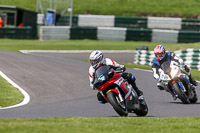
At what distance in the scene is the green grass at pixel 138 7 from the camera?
4353 cm

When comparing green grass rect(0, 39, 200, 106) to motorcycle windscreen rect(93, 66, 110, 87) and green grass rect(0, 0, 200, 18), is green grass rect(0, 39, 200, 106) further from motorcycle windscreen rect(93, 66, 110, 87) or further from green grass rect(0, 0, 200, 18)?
motorcycle windscreen rect(93, 66, 110, 87)

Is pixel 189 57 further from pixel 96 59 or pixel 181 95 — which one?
pixel 96 59

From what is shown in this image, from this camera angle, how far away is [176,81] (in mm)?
13359

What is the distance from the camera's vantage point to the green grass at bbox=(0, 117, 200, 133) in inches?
304

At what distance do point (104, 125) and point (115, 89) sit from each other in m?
1.80

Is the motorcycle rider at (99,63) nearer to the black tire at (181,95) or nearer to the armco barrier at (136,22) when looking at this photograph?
the black tire at (181,95)

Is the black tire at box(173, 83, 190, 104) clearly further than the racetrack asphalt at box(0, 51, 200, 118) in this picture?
Yes

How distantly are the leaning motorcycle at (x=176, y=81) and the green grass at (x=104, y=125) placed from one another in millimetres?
3447

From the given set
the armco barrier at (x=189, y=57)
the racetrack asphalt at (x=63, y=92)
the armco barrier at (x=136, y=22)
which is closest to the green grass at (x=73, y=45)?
the armco barrier at (x=136, y=22)

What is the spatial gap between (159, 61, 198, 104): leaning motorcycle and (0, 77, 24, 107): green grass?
4.04 m

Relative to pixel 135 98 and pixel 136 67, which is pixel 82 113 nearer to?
pixel 135 98

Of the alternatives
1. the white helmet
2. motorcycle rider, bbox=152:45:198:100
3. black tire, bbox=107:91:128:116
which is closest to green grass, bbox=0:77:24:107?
the white helmet

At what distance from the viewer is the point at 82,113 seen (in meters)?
11.3

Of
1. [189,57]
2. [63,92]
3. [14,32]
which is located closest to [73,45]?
[14,32]
